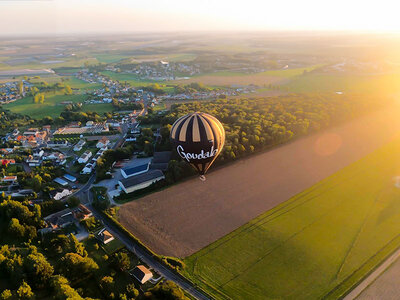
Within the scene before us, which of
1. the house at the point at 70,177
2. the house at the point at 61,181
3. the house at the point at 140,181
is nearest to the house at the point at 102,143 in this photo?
the house at the point at 70,177

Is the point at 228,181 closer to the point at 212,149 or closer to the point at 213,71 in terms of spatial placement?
the point at 212,149

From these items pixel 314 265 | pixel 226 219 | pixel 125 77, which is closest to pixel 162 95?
pixel 125 77

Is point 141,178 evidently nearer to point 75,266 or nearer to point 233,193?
point 233,193

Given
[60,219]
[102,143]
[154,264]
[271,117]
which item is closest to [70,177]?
[60,219]

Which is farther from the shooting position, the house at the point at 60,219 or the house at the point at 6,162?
the house at the point at 6,162

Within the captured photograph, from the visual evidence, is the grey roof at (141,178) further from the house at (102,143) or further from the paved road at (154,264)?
the house at (102,143)

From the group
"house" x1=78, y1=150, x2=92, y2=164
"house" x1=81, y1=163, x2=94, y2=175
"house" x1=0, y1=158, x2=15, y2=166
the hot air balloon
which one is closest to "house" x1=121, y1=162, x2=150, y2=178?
"house" x1=81, y1=163, x2=94, y2=175
